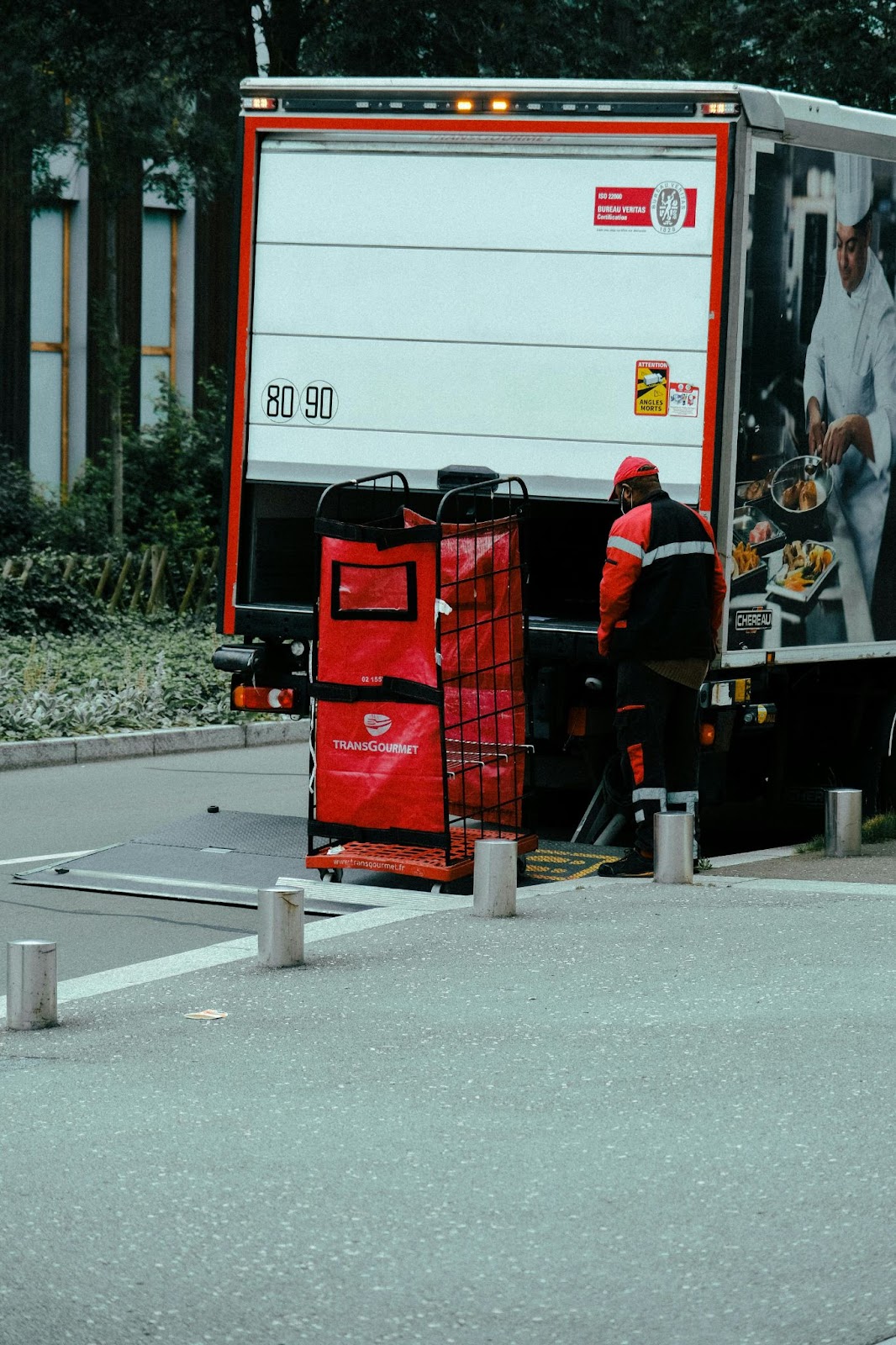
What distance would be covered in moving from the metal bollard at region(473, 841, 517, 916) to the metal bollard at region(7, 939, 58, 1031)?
2125 mm

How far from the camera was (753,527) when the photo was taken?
366 inches

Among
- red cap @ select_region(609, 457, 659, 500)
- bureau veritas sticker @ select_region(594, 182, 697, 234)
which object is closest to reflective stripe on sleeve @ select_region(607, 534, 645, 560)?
red cap @ select_region(609, 457, 659, 500)

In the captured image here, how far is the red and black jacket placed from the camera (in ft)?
28.8

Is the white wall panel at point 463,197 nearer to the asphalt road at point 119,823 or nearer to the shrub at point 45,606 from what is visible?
the asphalt road at point 119,823

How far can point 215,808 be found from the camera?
1048 centimetres

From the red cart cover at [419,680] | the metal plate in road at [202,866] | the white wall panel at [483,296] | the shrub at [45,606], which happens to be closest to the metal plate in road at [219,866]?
the metal plate in road at [202,866]

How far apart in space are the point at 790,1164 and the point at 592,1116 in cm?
57

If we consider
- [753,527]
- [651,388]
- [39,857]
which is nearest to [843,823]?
[753,527]

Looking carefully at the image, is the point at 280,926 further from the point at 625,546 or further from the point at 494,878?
the point at 625,546

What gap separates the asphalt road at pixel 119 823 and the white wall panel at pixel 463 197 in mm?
3297

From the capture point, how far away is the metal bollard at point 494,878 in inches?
309

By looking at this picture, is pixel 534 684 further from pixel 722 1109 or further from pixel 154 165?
pixel 154 165

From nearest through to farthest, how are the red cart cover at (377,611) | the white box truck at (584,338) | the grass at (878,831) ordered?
the red cart cover at (377,611)
the white box truck at (584,338)
the grass at (878,831)

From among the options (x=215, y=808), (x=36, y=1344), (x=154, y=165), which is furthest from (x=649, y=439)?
(x=154, y=165)
